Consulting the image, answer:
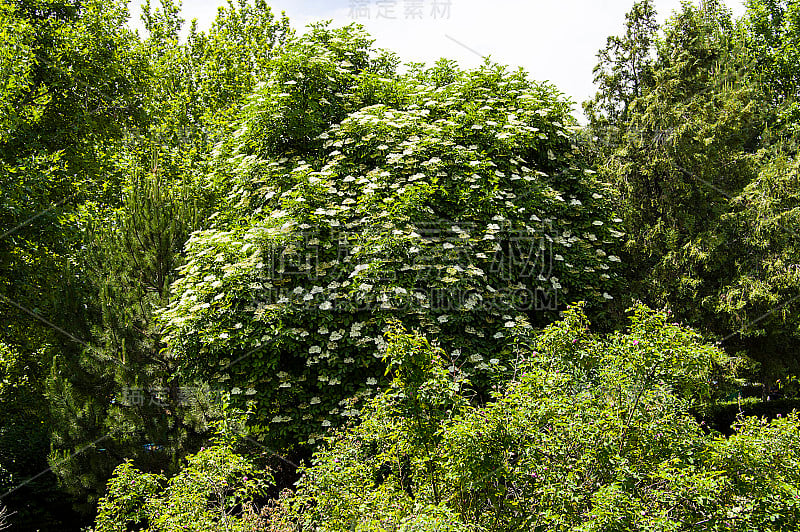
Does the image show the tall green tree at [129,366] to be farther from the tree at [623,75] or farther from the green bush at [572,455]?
the tree at [623,75]

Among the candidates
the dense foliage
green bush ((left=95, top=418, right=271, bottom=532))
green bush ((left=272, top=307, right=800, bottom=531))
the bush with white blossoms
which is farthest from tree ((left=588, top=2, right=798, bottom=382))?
green bush ((left=95, top=418, right=271, bottom=532))

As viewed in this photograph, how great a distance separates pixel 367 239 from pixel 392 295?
66 centimetres

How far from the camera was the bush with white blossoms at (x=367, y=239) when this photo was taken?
229 inches

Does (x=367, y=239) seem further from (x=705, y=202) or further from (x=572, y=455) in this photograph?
(x=705, y=202)

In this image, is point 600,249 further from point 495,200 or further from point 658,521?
point 658,521

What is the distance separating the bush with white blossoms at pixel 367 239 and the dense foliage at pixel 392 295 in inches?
1.5

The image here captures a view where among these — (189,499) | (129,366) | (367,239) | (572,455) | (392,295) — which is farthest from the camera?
(129,366)

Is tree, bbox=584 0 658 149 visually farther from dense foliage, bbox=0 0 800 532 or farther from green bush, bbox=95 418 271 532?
green bush, bbox=95 418 271 532

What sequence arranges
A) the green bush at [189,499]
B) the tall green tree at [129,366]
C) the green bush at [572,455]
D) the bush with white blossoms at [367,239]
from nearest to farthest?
the green bush at [572,455]
the green bush at [189,499]
the bush with white blossoms at [367,239]
the tall green tree at [129,366]

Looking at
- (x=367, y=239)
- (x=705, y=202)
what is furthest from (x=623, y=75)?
(x=367, y=239)

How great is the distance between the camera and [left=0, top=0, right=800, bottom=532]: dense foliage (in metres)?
3.48

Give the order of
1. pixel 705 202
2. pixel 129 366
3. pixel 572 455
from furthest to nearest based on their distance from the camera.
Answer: pixel 705 202
pixel 129 366
pixel 572 455

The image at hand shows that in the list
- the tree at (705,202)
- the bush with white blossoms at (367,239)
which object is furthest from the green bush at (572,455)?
the tree at (705,202)

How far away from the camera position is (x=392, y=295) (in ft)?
18.5
